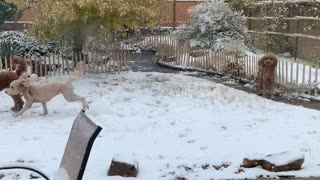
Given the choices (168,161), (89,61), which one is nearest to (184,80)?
(89,61)

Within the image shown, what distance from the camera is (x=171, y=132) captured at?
720cm

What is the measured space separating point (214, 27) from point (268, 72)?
9.10 m

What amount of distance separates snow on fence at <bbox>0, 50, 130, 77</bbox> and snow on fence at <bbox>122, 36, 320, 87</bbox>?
8.12 feet

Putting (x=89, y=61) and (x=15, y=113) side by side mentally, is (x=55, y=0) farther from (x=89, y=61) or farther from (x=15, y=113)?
(x=15, y=113)

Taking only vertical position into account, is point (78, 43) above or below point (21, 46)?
above

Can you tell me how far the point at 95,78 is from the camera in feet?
43.4

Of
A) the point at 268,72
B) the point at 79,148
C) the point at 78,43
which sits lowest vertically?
the point at 268,72

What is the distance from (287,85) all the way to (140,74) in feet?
15.4

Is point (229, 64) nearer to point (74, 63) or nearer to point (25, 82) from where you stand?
point (74, 63)

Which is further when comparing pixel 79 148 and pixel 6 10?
pixel 6 10

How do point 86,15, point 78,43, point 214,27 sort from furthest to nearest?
point 214,27 → point 78,43 → point 86,15

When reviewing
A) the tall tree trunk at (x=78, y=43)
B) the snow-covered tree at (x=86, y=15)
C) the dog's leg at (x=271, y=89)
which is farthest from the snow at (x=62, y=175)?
the tall tree trunk at (x=78, y=43)

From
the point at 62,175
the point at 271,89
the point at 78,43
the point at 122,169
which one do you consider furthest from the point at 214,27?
the point at 62,175

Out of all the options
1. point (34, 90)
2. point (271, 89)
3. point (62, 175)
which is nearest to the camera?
point (62, 175)
